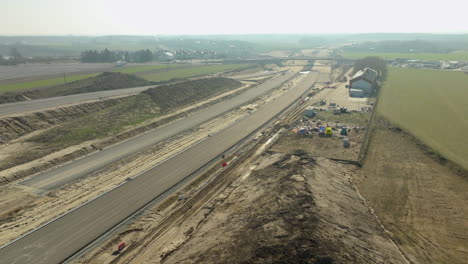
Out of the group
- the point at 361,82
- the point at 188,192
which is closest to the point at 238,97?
the point at 361,82

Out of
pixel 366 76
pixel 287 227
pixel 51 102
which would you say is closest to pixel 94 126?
pixel 51 102

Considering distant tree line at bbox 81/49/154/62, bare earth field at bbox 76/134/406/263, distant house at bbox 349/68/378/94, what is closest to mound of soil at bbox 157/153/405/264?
bare earth field at bbox 76/134/406/263

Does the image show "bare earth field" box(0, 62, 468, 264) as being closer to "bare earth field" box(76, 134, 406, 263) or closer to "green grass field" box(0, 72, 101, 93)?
"bare earth field" box(76, 134, 406, 263)

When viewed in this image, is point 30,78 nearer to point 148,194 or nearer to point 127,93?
point 127,93

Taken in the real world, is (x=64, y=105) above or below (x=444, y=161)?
above

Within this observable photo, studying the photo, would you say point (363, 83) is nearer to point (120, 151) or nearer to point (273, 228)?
point (120, 151)
